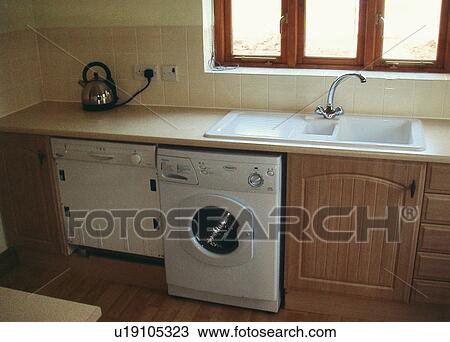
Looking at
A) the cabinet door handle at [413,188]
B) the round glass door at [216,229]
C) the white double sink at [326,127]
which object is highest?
the white double sink at [326,127]

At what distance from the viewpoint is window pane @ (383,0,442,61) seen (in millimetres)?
2678

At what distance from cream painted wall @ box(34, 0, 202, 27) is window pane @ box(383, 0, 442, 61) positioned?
3.11 ft

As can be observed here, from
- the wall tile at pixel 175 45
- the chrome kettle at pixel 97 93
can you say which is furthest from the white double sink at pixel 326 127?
the chrome kettle at pixel 97 93

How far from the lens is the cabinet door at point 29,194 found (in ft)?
9.08

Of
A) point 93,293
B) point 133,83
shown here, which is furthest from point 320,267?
point 133,83

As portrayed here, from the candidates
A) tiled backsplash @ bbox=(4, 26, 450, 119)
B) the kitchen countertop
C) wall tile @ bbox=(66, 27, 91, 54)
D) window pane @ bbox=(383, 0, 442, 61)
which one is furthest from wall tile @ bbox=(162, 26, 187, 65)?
the kitchen countertop

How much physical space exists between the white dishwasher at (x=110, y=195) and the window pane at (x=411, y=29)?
Result: 129cm

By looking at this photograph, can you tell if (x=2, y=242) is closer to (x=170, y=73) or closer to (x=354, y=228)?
(x=170, y=73)

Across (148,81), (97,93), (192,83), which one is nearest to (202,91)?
(192,83)

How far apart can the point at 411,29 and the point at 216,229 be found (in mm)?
1358

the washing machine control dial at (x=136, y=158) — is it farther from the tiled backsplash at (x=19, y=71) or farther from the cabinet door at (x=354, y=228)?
the tiled backsplash at (x=19, y=71)

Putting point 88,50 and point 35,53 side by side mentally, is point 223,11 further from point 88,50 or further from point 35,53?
point 35,53

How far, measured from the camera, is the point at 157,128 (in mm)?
2639

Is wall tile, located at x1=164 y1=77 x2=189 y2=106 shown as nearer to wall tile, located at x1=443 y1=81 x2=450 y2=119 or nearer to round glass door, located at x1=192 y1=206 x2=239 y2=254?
round glass door, located at x1=192 y1=206 x2=239 y2=254
